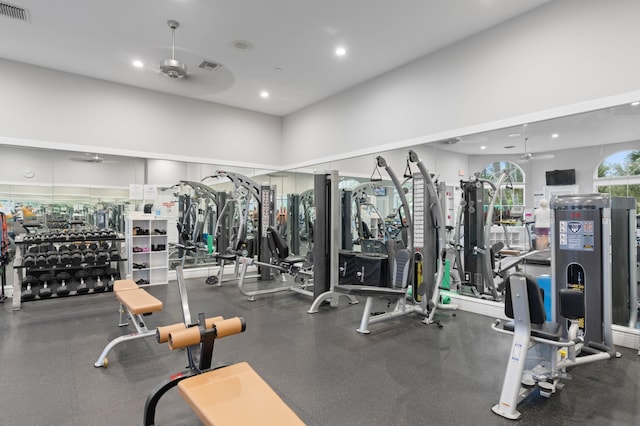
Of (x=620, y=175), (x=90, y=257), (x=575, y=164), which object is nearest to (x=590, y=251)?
(x=620, y=175)

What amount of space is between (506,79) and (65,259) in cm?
642

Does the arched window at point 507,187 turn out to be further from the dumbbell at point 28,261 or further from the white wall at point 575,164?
the dumbbell at point 28,261

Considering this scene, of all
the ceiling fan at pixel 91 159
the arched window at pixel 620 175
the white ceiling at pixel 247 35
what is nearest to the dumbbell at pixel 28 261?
the ceiling fan at pixel 91 159

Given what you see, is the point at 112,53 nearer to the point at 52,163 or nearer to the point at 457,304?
the point at 52,163

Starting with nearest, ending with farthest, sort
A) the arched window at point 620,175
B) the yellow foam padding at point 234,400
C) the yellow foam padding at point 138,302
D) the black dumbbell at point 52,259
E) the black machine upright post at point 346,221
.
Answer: the yellow foam padding at point 234,400
the yellow foam padding at point 138,302
the arched window at point 620,175
the black dumbbell at point 52,259
the black machine upright post at point 346,221

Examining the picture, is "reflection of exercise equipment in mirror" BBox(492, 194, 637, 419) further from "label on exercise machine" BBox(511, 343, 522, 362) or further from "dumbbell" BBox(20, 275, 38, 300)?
"dumbbell" BBox(20, 275, 38, 300)

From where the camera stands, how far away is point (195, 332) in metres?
1.86

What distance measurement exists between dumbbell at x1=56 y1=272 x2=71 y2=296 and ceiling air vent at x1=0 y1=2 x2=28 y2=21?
3.42 metres

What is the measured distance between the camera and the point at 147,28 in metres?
4.57

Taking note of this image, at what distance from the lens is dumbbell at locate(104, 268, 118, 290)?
17.5ft

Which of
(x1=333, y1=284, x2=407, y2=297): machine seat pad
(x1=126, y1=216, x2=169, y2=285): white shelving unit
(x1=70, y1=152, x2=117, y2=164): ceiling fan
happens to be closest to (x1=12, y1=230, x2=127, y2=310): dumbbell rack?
(x1=126, y1=216, x2=169, y2=285): white shelving unit

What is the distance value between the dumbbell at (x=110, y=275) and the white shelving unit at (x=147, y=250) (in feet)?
1.53

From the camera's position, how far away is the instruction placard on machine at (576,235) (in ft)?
9.77

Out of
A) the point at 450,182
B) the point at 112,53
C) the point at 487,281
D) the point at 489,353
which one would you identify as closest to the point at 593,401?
the point at 489,353
